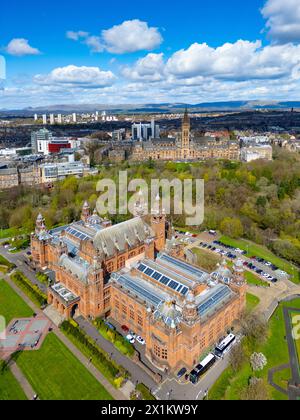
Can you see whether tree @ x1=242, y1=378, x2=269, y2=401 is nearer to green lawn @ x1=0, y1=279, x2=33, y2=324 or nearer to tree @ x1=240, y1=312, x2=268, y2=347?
tree @ x1=240, y1=312, x2=268, y2=347

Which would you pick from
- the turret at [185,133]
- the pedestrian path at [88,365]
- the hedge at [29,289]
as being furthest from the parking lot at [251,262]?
the turret at [185,133]

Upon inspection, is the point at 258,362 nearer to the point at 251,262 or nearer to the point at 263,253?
the point at 251,262

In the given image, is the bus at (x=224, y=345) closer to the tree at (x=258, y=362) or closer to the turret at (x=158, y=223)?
the tree at (x=258, y=362)

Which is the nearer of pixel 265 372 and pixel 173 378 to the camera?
pixel 173 378

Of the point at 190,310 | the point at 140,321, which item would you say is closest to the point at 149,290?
the point at 140,321

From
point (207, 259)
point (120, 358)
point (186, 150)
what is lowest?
point (120, 358)

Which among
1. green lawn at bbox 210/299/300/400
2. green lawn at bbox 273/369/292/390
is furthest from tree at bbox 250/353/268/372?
green lawn at bbox 273/369/292/390

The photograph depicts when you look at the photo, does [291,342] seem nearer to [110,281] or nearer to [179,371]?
[179,371]
